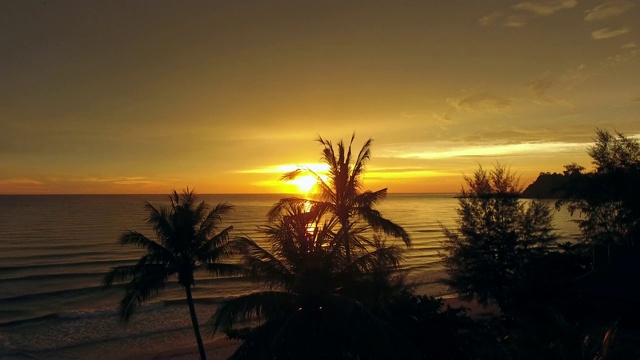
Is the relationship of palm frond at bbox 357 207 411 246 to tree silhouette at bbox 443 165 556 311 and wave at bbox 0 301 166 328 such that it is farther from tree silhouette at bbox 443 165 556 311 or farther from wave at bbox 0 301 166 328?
wave at bbox 0 301 166 328

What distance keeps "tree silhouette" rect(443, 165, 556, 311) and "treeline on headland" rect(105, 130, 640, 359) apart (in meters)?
0.06

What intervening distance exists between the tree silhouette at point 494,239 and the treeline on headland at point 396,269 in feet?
0.20

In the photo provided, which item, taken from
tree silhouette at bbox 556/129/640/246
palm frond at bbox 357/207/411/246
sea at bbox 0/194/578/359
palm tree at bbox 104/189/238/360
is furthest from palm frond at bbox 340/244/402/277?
tree silhouette at bbox 556/129/640/246

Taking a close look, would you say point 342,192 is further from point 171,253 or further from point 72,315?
point 72,315

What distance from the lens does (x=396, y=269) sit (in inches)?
751

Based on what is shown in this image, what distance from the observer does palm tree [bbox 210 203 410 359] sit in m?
11.4

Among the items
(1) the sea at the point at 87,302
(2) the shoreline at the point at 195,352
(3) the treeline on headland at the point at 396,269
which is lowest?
(2) the shoreline at the point at 195,352

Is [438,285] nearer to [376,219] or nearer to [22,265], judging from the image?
[376,219]

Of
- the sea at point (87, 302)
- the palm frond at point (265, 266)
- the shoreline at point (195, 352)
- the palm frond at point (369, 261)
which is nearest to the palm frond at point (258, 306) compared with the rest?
the palm frond at point (265, 266)

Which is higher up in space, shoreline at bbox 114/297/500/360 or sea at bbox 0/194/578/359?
sea at bbox 0/194/578/359

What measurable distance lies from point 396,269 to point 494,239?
725cm

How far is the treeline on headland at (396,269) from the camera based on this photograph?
11.6 metres

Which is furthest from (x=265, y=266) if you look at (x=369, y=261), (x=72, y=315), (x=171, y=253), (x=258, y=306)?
(x=72, y=315)

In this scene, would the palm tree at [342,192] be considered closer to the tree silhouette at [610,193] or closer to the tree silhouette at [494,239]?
the tree silhouette at [494,239]
